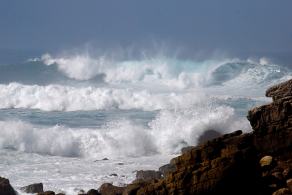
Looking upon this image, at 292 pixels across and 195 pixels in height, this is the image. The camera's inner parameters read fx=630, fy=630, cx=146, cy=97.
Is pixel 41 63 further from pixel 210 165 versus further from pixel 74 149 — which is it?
pixel 210 165

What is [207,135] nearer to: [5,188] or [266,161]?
[5,188]

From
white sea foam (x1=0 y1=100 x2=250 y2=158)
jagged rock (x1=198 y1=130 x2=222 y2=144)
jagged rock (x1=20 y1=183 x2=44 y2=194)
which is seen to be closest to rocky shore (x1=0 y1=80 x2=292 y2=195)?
jagged rock (x1=20 y1=183 x2=44 y2=194)

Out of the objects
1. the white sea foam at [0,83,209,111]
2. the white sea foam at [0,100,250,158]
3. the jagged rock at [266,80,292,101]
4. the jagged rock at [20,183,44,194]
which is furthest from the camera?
the white sea foam at [0,83,209,111]

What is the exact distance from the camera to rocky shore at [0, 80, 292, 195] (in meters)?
11.1

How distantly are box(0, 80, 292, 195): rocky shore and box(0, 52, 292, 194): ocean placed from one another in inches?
213

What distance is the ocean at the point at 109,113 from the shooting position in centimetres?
2030

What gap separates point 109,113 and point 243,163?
Answer: 23769 mm

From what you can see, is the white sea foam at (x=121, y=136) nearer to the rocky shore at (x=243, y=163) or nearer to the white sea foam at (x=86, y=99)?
the white sea foam at (x=86, y=99)

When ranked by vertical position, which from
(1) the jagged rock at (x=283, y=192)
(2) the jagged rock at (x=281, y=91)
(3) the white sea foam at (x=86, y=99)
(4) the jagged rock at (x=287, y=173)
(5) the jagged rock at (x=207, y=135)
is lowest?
(1) the jagged rock at (x=283, y=192)

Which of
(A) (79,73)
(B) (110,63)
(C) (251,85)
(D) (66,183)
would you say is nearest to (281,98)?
(D) (66,183)

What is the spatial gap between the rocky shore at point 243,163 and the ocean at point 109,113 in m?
5.40

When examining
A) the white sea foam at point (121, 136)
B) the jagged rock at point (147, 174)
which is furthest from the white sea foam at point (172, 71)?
the jagged rock at point (147, 174)

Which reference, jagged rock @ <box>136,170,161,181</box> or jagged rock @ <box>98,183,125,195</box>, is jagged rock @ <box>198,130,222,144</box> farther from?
jagged rock @ <box>98,183,125,195</box>

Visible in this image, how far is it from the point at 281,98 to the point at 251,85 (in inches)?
1370
